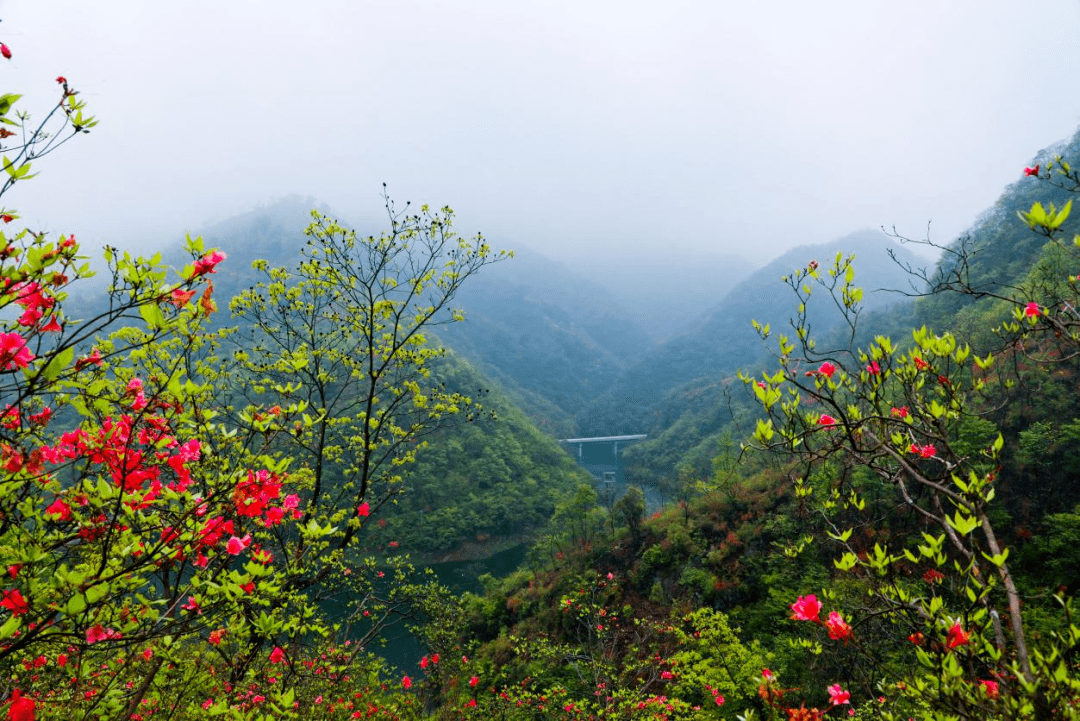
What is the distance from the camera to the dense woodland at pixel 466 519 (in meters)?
1.84

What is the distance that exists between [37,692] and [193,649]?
8.07ft

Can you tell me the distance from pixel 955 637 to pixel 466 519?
117ft

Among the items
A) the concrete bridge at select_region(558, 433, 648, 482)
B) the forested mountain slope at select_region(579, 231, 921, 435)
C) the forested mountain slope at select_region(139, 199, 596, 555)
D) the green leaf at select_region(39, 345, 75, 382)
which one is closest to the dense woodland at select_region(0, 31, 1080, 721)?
the green leaf at select_region(39, 345, 75, 382)

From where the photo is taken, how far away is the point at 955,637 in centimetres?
166

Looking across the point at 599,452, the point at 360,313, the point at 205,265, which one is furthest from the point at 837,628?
the point at 599,452

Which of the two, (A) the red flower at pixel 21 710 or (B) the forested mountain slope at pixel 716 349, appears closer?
(A) the red flower at pixel 21 710

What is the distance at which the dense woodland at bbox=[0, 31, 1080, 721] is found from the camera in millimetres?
1837

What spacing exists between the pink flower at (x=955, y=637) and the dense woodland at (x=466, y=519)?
0.03m

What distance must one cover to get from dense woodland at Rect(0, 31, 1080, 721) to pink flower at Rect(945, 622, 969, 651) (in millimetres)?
32

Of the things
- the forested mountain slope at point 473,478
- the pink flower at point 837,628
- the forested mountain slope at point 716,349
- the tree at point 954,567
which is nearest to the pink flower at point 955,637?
the tree at point 954,567

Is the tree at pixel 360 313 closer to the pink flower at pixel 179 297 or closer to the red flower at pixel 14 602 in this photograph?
the pink flower at pixel 179 297

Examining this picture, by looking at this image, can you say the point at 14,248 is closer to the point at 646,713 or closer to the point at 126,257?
the point at 126,257

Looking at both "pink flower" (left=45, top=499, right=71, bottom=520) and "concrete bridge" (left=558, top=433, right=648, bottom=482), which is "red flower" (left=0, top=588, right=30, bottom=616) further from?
"concrete bridge" (left=558, top=433, right=648, bottom=482)

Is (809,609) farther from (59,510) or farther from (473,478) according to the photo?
(473,478)
